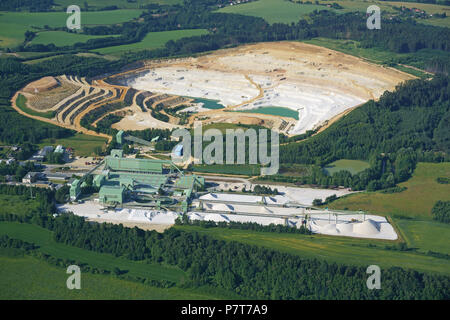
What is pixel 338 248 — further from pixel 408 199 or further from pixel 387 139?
pixel 387 139

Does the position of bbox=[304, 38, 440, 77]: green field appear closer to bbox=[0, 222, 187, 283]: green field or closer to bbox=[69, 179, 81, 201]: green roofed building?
bbox=[69, 179, 81, 201]: green roofed building

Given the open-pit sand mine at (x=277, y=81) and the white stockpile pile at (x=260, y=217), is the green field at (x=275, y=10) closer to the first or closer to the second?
the open-pit sand mine at (x=277, y=81)

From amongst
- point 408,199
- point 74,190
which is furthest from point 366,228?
point 74,190

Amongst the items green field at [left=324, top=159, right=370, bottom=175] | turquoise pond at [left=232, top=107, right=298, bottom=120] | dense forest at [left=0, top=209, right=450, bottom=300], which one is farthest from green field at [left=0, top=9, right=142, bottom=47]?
dense forest at [left=0, top=209, right=450, bottom=300]

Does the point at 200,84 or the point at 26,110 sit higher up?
the point at 200,84

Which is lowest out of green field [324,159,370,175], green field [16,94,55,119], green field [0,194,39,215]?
green field [0,194,39,215]

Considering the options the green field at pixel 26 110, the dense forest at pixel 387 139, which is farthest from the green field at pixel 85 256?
the green field at pixel 26 110
